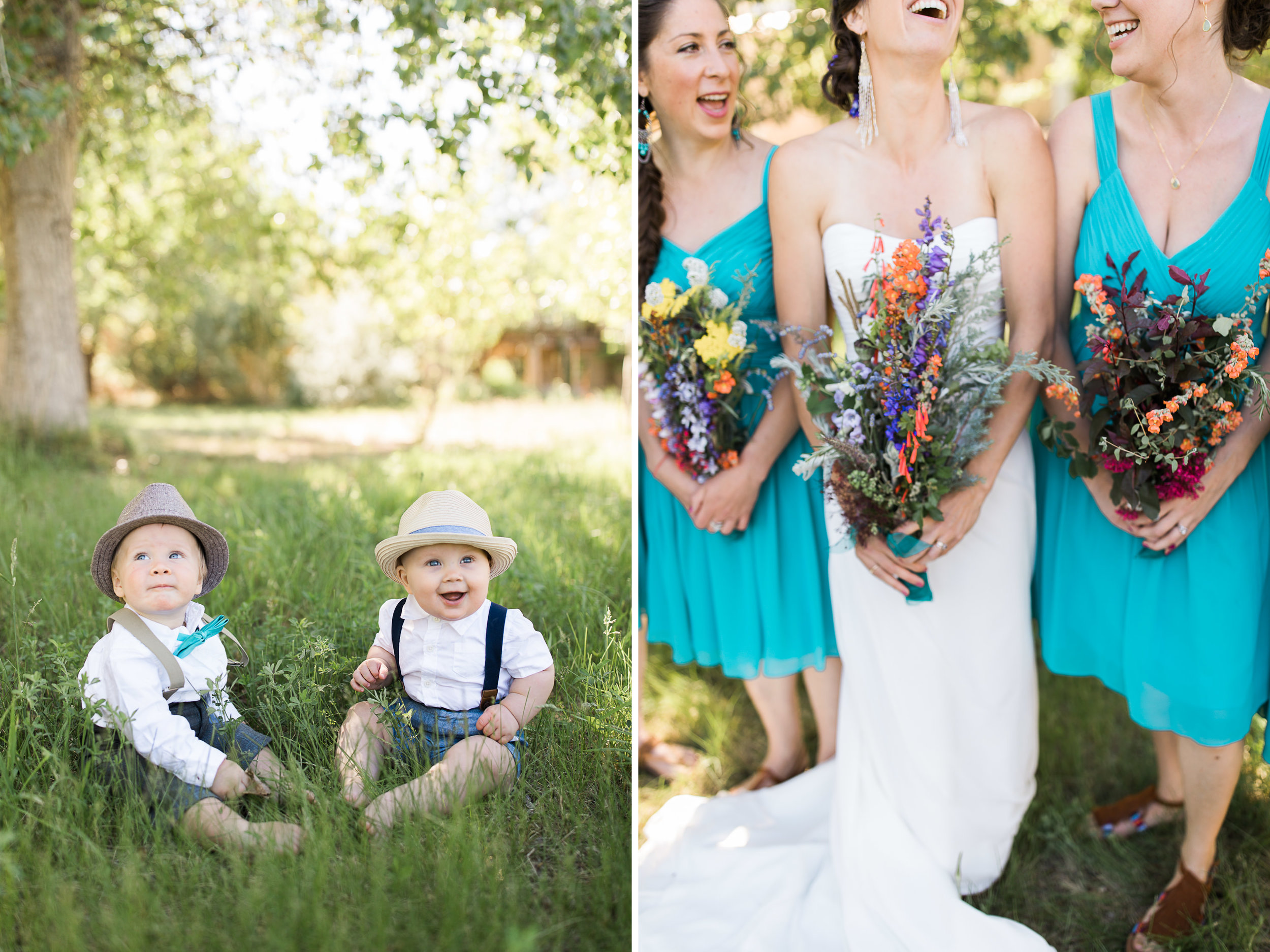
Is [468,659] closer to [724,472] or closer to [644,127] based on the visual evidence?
[724,472]

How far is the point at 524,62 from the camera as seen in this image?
13.9 feet

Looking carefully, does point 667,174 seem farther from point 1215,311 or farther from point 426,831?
point 426,831

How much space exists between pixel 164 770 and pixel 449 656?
66 cm

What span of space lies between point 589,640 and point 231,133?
634cm

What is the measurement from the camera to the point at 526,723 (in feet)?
7.13

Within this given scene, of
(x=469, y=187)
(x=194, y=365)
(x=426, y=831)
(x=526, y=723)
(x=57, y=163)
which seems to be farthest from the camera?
(x=194, y=365)

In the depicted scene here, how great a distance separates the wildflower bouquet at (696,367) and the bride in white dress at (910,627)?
0.21m

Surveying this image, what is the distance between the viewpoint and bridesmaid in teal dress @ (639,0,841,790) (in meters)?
2.69

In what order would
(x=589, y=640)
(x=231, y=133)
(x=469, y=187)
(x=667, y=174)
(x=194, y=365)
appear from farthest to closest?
(x=194, y=365) < (x=469, y=187) < (x=231, y=133) < (x=667, y=174) < (x=589, y=640)

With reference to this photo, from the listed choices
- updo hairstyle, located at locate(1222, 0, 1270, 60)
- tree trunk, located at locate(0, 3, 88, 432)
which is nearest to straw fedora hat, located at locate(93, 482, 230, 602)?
updo hairstyle, located at locate(1222, 0, 1270, 60)

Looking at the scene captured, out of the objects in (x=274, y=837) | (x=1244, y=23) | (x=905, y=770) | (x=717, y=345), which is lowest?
(x=905, y=770)

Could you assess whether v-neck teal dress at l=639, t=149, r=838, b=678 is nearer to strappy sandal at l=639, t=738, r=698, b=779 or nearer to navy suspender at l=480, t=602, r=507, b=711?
strappy sandal at l=639, t=738, r=698, b=779

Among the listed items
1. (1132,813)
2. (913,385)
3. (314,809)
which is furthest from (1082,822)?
(314,809)

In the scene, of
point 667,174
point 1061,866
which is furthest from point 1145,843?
point 667,174
